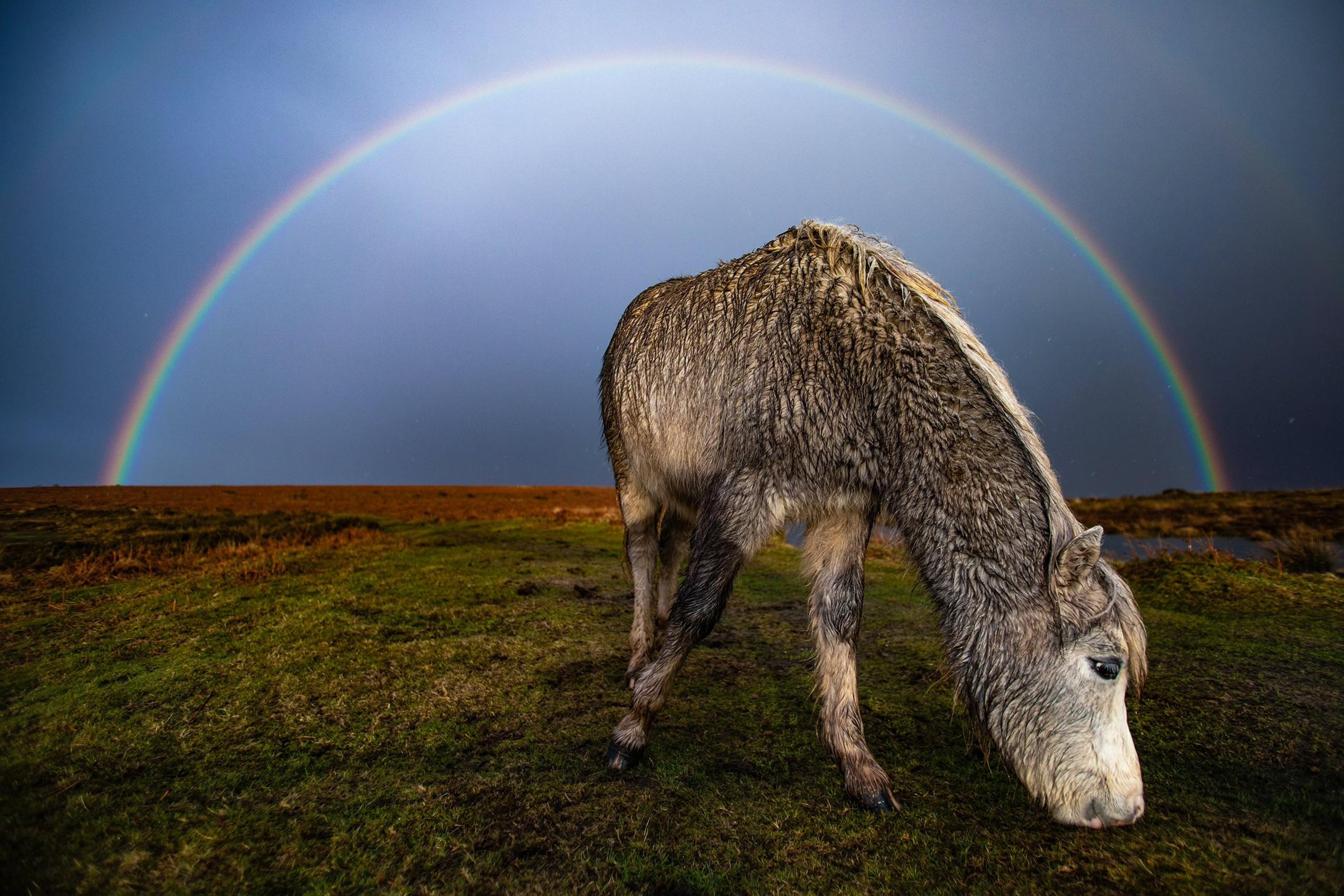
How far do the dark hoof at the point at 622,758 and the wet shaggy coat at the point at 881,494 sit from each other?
10mm

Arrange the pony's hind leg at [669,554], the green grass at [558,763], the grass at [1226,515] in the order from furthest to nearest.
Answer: the grass at [1226,515]
the pony's hind leg at [669,554]
the green grass at [558,763]

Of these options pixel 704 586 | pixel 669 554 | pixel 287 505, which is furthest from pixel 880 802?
pixel 287 505

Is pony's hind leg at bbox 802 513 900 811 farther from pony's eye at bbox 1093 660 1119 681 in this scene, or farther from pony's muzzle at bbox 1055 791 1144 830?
pony's eye at bbox 1093 660 1119 681

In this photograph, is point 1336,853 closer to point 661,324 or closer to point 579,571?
point 661,324

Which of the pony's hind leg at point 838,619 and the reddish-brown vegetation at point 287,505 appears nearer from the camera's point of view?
the pony's hind leg at point 838,619

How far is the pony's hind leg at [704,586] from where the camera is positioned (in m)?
3.04

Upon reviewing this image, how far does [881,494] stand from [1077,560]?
0.90 metres

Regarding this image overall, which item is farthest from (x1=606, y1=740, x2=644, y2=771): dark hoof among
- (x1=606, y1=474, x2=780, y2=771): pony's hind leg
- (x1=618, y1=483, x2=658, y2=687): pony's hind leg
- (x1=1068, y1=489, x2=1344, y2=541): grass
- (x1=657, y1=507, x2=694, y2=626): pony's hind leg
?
(x1=1068, y1=489, x2=1344, y2=541): grass

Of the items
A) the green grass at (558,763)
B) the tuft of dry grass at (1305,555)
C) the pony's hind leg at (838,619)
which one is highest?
the tuft of dry grass at (1305,555)

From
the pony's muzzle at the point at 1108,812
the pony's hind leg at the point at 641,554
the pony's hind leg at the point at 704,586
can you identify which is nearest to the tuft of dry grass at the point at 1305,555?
the pony's muzzle at the point at 1108,812

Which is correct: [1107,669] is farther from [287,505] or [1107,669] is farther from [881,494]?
[287,505]

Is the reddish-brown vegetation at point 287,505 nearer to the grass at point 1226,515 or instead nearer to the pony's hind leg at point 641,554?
the pony's hind leg at point 641,554

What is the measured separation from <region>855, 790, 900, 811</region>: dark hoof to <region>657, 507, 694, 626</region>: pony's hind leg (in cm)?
261

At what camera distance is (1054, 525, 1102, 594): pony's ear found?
7.67 feet
